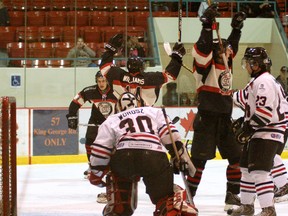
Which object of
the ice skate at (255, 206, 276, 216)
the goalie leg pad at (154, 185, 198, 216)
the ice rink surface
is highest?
the goalie leg pad at (154, 185, 198, 216)

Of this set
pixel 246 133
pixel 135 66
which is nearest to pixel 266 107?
pixel 246 133

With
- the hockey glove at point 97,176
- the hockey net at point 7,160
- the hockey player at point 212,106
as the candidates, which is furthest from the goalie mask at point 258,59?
the hockey net at point 7,160

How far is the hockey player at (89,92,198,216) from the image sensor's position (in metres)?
4.38

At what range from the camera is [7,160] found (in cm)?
499

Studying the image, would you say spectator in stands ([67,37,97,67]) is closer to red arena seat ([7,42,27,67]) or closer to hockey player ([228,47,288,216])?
red arena seat ([7,42,27,67])

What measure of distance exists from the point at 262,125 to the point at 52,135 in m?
5.37

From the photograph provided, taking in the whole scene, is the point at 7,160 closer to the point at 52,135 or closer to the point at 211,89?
the point at 211,89

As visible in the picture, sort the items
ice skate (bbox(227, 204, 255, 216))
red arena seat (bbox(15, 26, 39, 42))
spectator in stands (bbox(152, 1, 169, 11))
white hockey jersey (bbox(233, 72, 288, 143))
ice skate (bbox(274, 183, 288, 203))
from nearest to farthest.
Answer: white hockey jersey (bbox(233, 72, 288, 143)) < ice skate (bbox(227, 204, 255, 216)) < ice skate (bbox(274, 183, 288, 203)) < red arena seat (bbox(15, 26, 39, 42)) < spectator in stands (bbox(152, 1, 169, 11))

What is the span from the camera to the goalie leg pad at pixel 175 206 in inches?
171

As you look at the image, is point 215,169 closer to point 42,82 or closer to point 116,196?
point 42,82

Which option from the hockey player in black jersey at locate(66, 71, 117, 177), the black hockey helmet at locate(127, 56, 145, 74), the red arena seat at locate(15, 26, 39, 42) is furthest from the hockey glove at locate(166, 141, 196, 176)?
the red arena seat at locate(15, 26, 39, 42)

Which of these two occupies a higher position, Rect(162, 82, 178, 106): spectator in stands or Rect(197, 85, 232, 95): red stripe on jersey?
Rect(197, 85, 232, 95): red stripe on jersey

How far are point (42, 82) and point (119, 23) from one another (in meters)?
2.01

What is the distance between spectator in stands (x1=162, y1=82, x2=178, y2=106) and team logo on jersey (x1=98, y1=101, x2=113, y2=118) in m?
2.66
